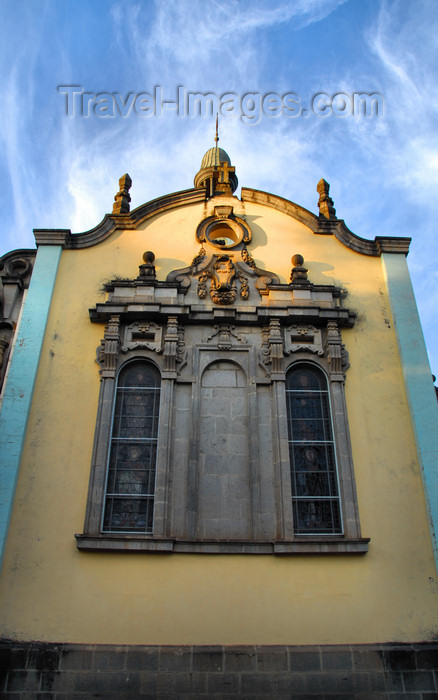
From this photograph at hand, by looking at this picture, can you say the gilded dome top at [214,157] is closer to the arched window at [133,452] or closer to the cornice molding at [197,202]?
the cornice molding at [197,202]

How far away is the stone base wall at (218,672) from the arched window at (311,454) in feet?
6.32

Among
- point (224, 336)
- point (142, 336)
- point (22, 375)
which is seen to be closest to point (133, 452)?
point (142, 336)

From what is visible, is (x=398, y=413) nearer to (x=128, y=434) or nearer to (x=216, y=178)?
(x=128, y=434)

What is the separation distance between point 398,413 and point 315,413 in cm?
149

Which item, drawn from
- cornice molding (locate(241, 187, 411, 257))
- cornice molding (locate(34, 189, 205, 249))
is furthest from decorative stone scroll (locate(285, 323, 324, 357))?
cornice molding (locate(34, 189, 205, 249))

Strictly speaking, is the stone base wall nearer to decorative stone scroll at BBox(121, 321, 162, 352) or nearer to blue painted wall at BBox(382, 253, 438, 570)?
blue painted wall at BBox(382, 253, 438, 570)

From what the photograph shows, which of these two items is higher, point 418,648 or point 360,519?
point 360,519

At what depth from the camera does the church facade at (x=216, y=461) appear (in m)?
8.49

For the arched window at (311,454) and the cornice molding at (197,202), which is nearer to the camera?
the arched window at (311,454)

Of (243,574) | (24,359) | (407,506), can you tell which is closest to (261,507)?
(243,574)

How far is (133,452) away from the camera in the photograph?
10.2m

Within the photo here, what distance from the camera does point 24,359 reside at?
10828mm

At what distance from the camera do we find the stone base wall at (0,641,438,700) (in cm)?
816

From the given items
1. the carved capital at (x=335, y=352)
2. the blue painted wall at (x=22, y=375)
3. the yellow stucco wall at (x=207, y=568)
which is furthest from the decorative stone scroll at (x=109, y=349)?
the carved capital at (x=335, y=352)
